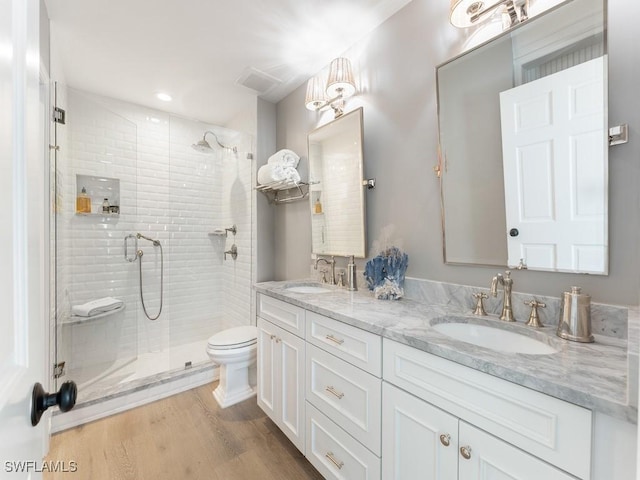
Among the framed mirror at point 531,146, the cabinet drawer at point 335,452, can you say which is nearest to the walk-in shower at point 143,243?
the cabinet drawer at point 335,452

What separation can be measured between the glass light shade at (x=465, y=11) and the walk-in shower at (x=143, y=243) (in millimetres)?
1992

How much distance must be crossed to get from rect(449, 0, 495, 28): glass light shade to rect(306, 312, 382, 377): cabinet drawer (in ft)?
4.72

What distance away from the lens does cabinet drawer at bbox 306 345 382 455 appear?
43.2 inches

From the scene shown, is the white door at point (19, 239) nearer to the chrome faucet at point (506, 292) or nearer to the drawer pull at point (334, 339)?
the drawer pull at point (334, 339)

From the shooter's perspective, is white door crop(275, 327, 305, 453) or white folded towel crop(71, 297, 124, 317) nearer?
white door crop(275, 327, 305, 453)

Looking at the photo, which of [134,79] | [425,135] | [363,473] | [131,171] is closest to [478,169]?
[425,135]

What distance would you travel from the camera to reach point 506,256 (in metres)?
1.21

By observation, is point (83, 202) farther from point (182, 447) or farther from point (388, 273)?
point (388, 273)

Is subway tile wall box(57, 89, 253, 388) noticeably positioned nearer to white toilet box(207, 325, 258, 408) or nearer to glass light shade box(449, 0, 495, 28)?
white toilet box(207, 325, 258, 408)

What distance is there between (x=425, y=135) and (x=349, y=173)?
0.57 m

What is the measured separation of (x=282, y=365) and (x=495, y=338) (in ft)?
3.67

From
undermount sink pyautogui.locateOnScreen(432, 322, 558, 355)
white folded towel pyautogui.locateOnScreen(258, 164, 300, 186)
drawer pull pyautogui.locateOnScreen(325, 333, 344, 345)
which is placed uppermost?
white folded towel pyautogui.locateOnScreen(258, 164, 300, 186)

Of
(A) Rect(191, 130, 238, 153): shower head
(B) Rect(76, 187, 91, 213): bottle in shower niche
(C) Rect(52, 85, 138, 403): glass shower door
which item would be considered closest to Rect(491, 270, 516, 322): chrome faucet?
(C) Rect(52, 85, 138, 403): glass shower door

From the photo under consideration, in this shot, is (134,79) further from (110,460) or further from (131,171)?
(110,460)
